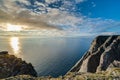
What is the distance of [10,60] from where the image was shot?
139 meters

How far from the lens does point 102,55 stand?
126188mm

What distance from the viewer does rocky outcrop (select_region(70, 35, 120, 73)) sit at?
122m

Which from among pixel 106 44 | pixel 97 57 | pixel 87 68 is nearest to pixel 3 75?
pixel 87 68

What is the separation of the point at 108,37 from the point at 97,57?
24.1 m

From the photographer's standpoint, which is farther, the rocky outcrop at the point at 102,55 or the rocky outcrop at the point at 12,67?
the rocky outcrop at the point at 102,55

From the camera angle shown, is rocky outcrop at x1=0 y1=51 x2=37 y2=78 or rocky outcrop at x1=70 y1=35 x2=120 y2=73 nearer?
rocky outcrop at x1=0 y1=51 x2=37 y2=78

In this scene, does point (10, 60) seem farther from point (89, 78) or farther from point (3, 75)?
point (89, 78)

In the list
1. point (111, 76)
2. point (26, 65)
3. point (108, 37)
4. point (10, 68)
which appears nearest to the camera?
point (111, 76)

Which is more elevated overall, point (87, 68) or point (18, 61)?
point (18, 61)

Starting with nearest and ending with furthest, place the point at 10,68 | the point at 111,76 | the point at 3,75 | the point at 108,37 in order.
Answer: the point at 111,76 → the point at 3,75 → the point at 10,68 → the point at 108,37

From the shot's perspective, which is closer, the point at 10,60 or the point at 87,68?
the point at 87,68

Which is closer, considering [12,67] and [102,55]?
[102,55]

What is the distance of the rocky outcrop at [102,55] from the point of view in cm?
12154

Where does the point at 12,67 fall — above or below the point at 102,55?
above
